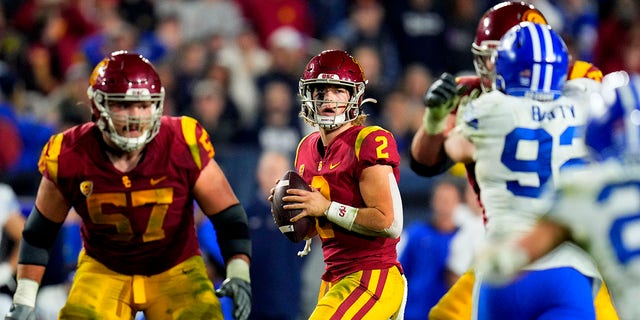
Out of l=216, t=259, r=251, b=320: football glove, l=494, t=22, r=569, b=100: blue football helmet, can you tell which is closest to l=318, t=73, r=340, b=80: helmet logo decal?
l=494, t=22, r=569, b=100: blue football helmet

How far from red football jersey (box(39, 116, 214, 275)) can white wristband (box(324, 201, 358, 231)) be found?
649 millimetres

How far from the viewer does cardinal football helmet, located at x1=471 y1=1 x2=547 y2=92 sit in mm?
4980

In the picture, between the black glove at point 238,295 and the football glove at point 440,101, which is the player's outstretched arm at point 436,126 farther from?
the black glove at point 238,295

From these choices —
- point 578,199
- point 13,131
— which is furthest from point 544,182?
point 13,131

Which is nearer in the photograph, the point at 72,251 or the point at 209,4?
the point at 72,251

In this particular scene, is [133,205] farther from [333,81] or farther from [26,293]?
[333,81]

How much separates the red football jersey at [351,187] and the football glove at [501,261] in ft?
3.97

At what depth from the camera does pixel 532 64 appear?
4141mm

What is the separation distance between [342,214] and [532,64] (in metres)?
1.00

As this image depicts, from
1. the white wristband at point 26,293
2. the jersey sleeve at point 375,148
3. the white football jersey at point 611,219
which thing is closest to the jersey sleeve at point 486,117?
the jersey sleeve at point 375,148

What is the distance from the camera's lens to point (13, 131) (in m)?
8.29

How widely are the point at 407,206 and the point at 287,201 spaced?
4.07 metres

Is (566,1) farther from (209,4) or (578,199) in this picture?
(578,199)

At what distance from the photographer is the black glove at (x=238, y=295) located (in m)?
4.77
